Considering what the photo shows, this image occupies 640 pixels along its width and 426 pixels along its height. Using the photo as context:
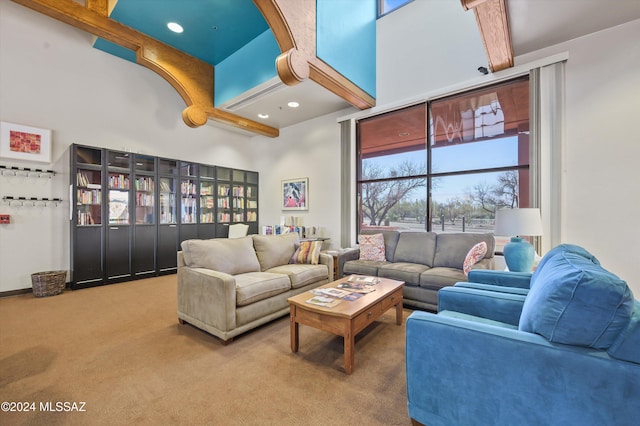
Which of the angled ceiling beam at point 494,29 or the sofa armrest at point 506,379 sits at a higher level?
the angled ceiling beam at point 494,29

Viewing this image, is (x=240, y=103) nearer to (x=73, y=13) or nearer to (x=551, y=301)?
(x=73, y=13)

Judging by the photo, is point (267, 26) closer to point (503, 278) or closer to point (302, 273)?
point (302, 273)

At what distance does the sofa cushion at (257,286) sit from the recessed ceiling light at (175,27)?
3.98 metres

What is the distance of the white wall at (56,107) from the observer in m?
4.07

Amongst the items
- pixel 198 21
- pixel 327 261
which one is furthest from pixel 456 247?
pixel 198 21

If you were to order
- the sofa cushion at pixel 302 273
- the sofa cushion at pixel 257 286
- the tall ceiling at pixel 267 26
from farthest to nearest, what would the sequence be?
the sofa cushion at pixel 302 273
the tall ceiling at pixel 267 26
the sofa cushion at pixel 257 286

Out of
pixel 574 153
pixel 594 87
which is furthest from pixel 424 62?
pixel 574 153

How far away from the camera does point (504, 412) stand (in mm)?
1237

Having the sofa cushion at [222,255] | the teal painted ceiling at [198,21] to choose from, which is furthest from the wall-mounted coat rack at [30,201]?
the sofa cushion at [222,255]

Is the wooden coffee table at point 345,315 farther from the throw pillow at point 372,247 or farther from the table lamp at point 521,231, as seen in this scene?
the throw pillow at point 372,247

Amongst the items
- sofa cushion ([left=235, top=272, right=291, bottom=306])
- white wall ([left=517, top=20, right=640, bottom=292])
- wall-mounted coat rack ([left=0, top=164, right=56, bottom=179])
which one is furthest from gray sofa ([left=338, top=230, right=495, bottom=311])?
wall-mounted coat rack ([left=0, top=164, right=56, bottom=179])

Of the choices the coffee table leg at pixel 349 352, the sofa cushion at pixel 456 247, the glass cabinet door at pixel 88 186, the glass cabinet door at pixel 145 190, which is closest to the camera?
the coffee table leg at pixel 349 352

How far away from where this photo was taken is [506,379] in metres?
1.23

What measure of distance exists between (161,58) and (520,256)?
5.93m
